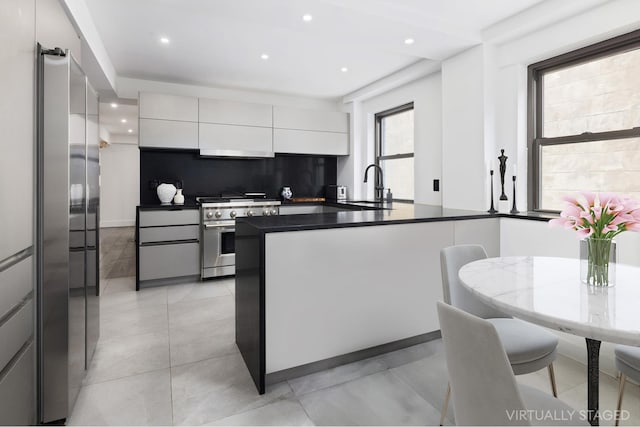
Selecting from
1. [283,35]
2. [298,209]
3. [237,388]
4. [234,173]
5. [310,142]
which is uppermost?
[283,35]

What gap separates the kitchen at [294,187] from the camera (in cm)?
182

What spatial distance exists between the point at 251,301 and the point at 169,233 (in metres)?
2.39

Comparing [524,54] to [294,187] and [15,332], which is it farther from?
[15,332]

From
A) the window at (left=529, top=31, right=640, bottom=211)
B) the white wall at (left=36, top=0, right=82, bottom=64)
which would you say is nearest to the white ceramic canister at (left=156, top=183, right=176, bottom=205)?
the white wall at (left=36, top=0, right=82, bottom=64)

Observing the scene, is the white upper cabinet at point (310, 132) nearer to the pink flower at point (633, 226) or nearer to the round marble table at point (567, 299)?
the round marble table at point (567, 299)

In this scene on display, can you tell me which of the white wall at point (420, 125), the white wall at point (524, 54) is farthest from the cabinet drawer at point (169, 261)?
the white wall at point (524, 54)

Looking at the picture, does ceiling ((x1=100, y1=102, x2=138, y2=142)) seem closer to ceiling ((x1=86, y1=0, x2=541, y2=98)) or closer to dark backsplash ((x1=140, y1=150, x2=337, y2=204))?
dark backsplash ((x1=140, y1=150, x2=337, y2=204))

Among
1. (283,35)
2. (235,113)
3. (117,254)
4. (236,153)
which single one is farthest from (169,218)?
(117,254)

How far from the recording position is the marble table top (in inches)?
36.0

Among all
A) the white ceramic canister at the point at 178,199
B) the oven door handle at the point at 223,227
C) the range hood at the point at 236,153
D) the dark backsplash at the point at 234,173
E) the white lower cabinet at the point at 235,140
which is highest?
the white lower cabinet at the point at 235,140

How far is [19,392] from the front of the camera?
132 centimetres

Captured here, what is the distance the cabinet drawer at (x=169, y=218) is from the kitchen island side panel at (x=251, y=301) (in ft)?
A: 6.60

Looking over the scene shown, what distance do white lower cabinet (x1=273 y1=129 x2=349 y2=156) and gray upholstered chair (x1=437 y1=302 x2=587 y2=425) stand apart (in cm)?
425

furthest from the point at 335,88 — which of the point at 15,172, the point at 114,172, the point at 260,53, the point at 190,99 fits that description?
the point at 114,172
